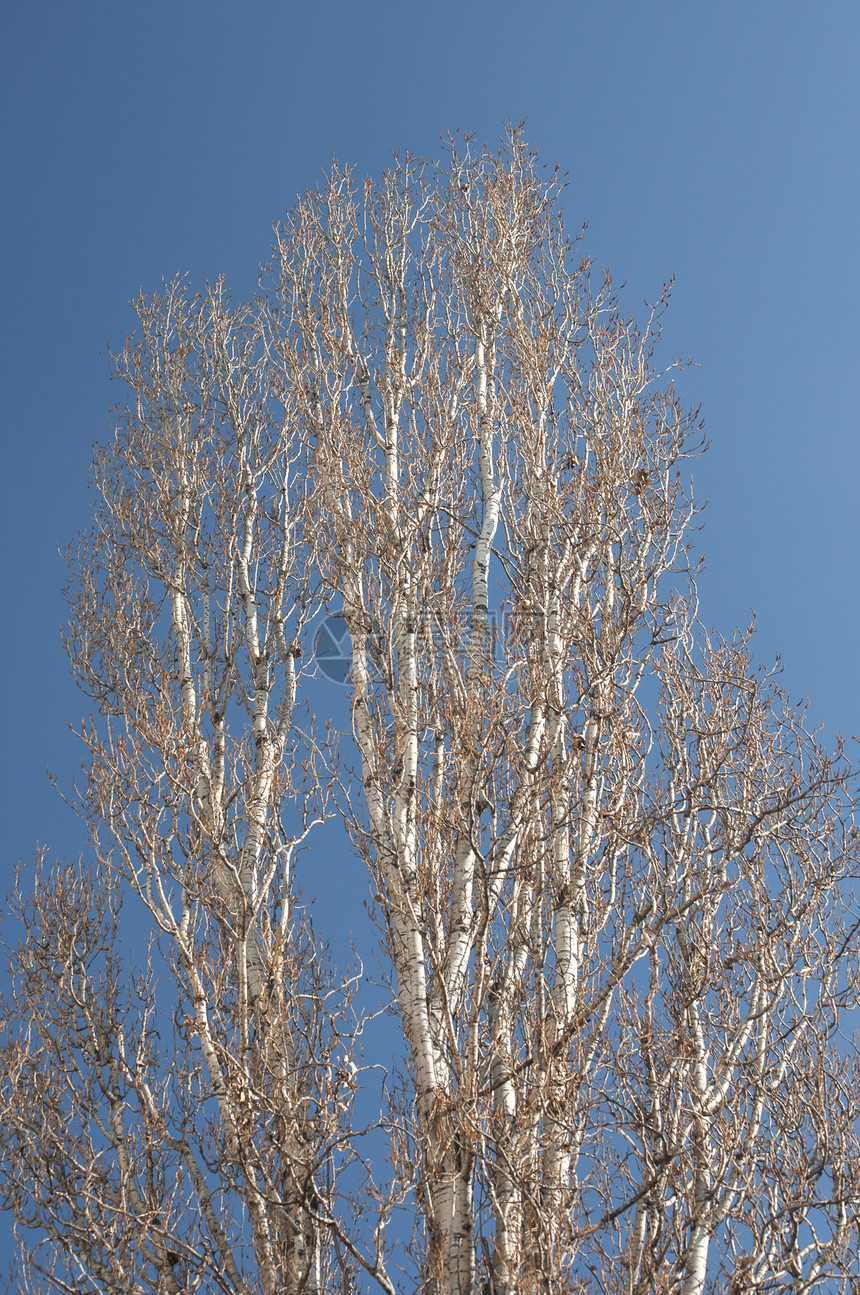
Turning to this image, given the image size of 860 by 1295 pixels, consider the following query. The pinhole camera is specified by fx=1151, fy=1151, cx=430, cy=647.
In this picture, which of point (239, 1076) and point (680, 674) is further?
Result: point (680, 674)

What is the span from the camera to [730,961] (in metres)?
6.66

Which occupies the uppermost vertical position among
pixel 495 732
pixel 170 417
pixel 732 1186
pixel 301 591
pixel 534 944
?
pixel 170 417

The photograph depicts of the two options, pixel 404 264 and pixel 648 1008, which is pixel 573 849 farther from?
pixel 404 264

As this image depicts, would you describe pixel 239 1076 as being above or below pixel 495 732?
below

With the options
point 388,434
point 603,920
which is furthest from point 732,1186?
point 388,434

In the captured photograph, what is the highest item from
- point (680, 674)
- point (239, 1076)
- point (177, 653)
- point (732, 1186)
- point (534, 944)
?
point (177, 653)

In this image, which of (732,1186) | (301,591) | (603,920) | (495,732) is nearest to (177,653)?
(301,591)

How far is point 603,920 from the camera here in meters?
5.83

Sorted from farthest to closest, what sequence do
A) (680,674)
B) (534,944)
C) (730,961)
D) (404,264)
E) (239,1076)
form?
(404,264)
(680,674)
(730,961)
(534,944)
(239,1076)

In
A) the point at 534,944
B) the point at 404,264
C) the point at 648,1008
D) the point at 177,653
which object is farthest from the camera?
A: the point at 404,264

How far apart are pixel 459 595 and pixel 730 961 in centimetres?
264

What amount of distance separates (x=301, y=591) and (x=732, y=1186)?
5046mm

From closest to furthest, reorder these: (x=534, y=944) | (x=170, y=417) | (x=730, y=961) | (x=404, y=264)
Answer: (x=534, y=944), (x=730, y=961), (x=404, y=264), (x=170, y=417)

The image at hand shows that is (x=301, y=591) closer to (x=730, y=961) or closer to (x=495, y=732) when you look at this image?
(x=495, y=732)
